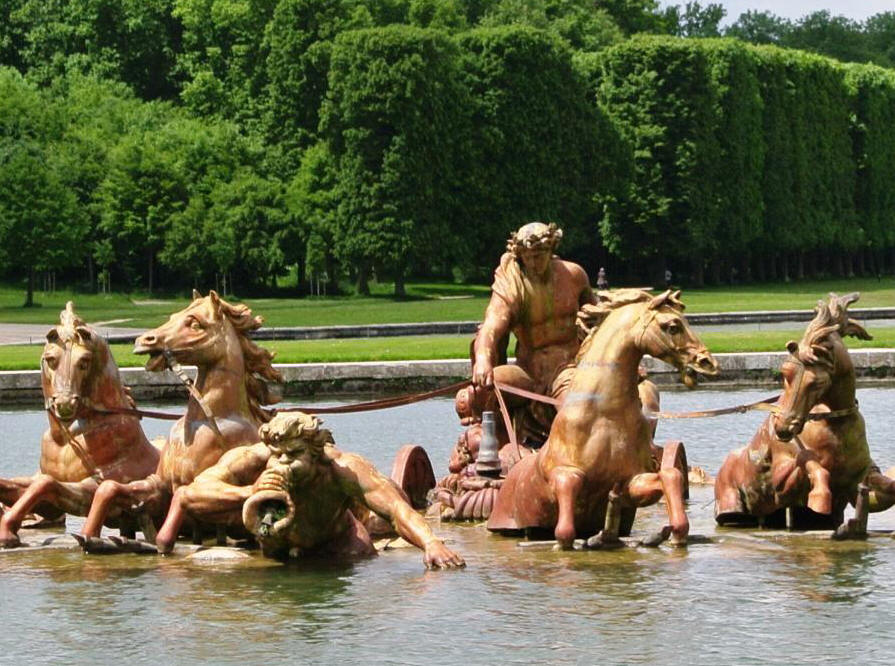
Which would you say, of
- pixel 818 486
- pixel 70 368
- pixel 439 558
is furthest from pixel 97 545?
pixel 818 486

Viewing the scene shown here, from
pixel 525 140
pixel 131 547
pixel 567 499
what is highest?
pixel 525 140

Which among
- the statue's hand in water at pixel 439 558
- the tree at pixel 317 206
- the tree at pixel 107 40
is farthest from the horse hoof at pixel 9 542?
the tree at pixel 107 40

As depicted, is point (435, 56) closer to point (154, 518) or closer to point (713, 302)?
point (713, 302)

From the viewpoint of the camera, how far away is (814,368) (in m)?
11.6

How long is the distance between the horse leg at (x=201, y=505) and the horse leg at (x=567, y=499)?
1.65 metres

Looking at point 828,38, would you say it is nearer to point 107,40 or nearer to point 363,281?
point 107,40

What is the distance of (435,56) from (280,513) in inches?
2144

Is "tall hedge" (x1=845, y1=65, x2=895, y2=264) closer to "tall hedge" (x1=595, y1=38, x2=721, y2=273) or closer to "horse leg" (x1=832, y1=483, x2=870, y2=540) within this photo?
"tall hedge" (x1=595, y1=38, x2=721, y2=273)

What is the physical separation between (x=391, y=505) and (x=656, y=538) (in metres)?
1.45

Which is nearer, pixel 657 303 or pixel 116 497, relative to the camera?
pixel 657 303

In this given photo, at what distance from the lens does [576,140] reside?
70.0 meters

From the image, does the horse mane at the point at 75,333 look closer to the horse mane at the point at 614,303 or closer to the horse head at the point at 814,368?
the horse mane at the point at 614,303

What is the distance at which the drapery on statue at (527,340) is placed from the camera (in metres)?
13.1

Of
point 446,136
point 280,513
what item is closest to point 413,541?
point 280,513
